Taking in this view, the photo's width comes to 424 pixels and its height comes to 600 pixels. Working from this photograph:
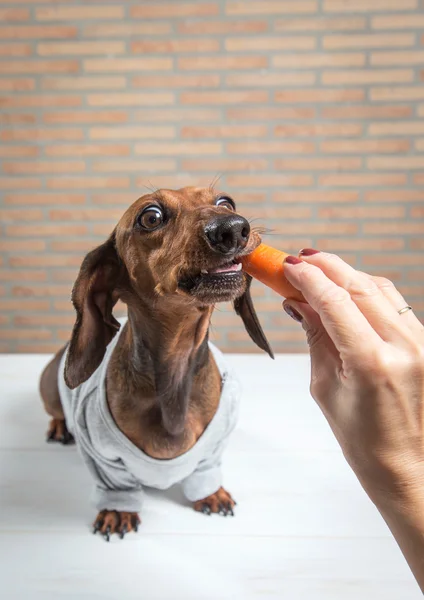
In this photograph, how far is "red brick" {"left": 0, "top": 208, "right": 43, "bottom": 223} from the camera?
9.14 ft

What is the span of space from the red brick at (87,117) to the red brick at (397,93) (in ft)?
4.13

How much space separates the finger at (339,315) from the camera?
622 millimetres

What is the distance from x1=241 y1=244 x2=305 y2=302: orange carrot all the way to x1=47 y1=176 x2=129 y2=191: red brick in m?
1.97

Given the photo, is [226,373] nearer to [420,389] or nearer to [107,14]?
[420,389]

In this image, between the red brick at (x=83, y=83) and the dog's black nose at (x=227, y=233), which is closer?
the dog's black nose at (x=227, y=233)

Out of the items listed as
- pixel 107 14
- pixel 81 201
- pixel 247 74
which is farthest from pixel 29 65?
pixel 247 74

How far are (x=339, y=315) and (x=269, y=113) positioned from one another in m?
2.22

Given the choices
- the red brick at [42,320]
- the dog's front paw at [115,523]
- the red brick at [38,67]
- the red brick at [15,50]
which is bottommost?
the red brick at [42,320]

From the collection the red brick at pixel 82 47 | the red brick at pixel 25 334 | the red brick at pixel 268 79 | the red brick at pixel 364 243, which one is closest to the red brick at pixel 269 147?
the red brick at pixel 268 79

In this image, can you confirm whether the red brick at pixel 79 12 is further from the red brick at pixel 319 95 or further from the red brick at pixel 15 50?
the red brick at pixel 319 95

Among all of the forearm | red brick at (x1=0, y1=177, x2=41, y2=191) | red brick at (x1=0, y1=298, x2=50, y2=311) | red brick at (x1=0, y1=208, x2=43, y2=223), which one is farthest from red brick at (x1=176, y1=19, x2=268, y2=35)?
the forearm

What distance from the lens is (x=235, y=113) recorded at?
2625 mm

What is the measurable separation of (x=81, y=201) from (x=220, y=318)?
97 cm

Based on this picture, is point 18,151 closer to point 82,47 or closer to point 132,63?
point 82,47
